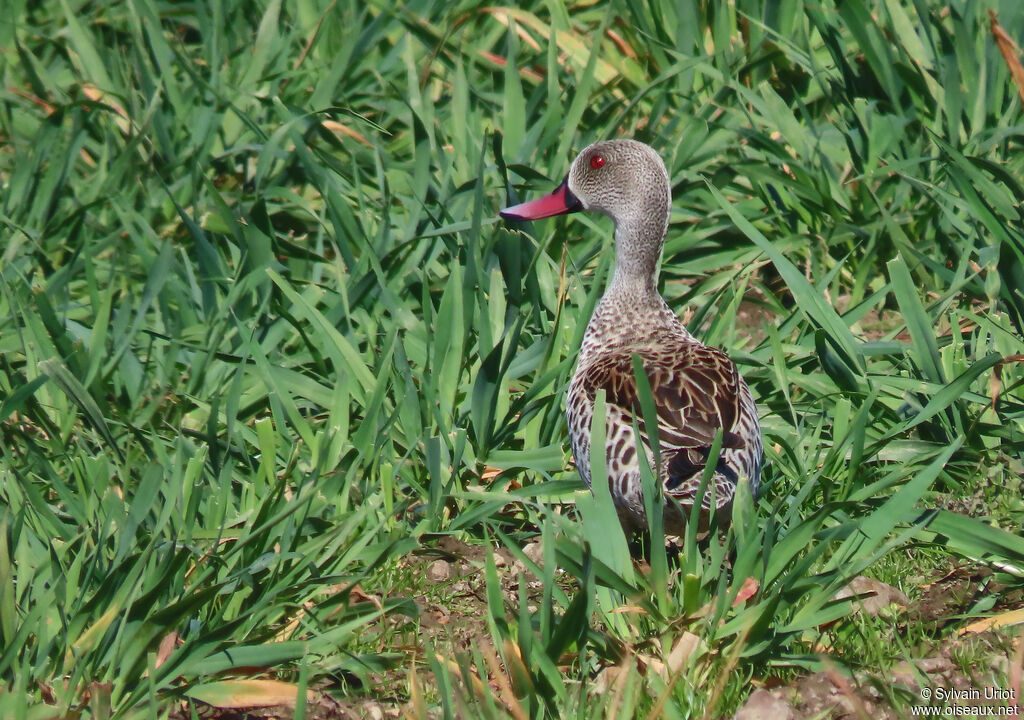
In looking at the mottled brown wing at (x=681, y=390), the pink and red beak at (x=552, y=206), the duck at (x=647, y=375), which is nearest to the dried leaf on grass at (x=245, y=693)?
the duck at (x=647, y=375)

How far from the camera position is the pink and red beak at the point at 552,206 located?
461cm

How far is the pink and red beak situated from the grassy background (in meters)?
0.14

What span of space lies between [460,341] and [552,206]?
82 cm

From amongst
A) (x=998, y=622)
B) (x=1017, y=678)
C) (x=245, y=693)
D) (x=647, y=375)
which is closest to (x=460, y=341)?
(x=647, y=375)

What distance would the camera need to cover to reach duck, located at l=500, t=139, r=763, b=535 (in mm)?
3518

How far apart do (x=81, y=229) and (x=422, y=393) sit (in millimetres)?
1799

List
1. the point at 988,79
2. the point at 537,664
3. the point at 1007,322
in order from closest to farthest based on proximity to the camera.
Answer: the point at 537,664, the point at 1007,322, the point at 988,79

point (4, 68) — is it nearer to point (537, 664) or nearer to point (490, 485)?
point (490, 485)

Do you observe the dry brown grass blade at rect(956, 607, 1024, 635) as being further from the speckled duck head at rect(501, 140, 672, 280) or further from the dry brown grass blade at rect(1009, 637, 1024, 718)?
the speckled duck head at rect(501, 140, 672, 280)

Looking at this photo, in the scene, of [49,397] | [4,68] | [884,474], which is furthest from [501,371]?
[4,68]

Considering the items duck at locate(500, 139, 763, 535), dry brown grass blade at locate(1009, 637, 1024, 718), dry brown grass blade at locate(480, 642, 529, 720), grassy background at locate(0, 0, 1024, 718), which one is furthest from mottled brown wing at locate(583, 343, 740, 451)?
dry brown grass blade at locate(1009, 637, 1024, 718)

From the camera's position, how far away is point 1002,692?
2.95 metres

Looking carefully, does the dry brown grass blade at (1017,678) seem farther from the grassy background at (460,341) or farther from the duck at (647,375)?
the duck at (647,375)

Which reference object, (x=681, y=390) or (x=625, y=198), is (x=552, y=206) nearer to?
(x=625, y=198)
